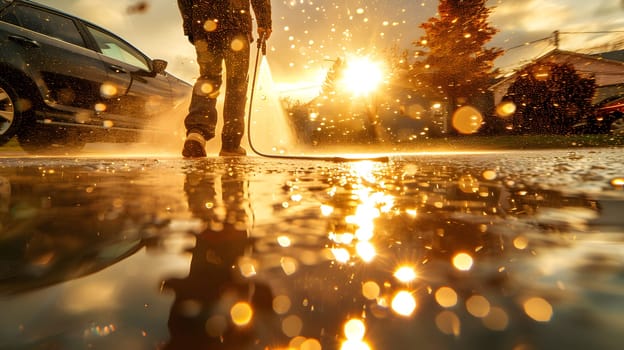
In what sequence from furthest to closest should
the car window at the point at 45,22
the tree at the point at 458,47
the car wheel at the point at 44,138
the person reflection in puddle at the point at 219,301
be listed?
the tree at the point at 458,47, the car wheel at the point at 44,138, the car window at the point at 45,22, the person reflection in puddle at the point at 219,301

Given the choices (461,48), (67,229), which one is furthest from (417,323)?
(461,48)

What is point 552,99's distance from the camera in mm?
14688

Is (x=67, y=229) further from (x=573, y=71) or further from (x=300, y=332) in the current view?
(x=573, y=71)

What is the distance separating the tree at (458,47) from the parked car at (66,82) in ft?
61.8

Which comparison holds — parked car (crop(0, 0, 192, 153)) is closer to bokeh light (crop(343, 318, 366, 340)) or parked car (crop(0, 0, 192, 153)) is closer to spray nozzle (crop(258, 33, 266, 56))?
spray nozzle (crop(258, 33, 266, 56))

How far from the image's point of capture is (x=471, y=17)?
2022 cm

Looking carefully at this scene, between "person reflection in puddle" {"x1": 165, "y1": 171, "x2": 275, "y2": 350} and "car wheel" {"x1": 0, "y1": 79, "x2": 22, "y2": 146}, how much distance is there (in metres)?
4.09

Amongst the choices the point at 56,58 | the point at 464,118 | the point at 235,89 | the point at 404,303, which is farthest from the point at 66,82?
the point at 464,118

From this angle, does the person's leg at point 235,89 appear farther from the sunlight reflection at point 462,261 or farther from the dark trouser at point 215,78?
the sunlight reflection at point 462,261

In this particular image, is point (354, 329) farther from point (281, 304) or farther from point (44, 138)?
point (44, 138)

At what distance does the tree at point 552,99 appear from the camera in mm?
14070

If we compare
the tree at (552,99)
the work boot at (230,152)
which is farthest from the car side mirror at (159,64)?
the tree at (552,99)

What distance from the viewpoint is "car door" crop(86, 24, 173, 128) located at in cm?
461

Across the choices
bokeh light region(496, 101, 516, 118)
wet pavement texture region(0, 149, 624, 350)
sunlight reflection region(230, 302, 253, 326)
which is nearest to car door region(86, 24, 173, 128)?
wet pavement texture region(0, 149, 624, 350)
